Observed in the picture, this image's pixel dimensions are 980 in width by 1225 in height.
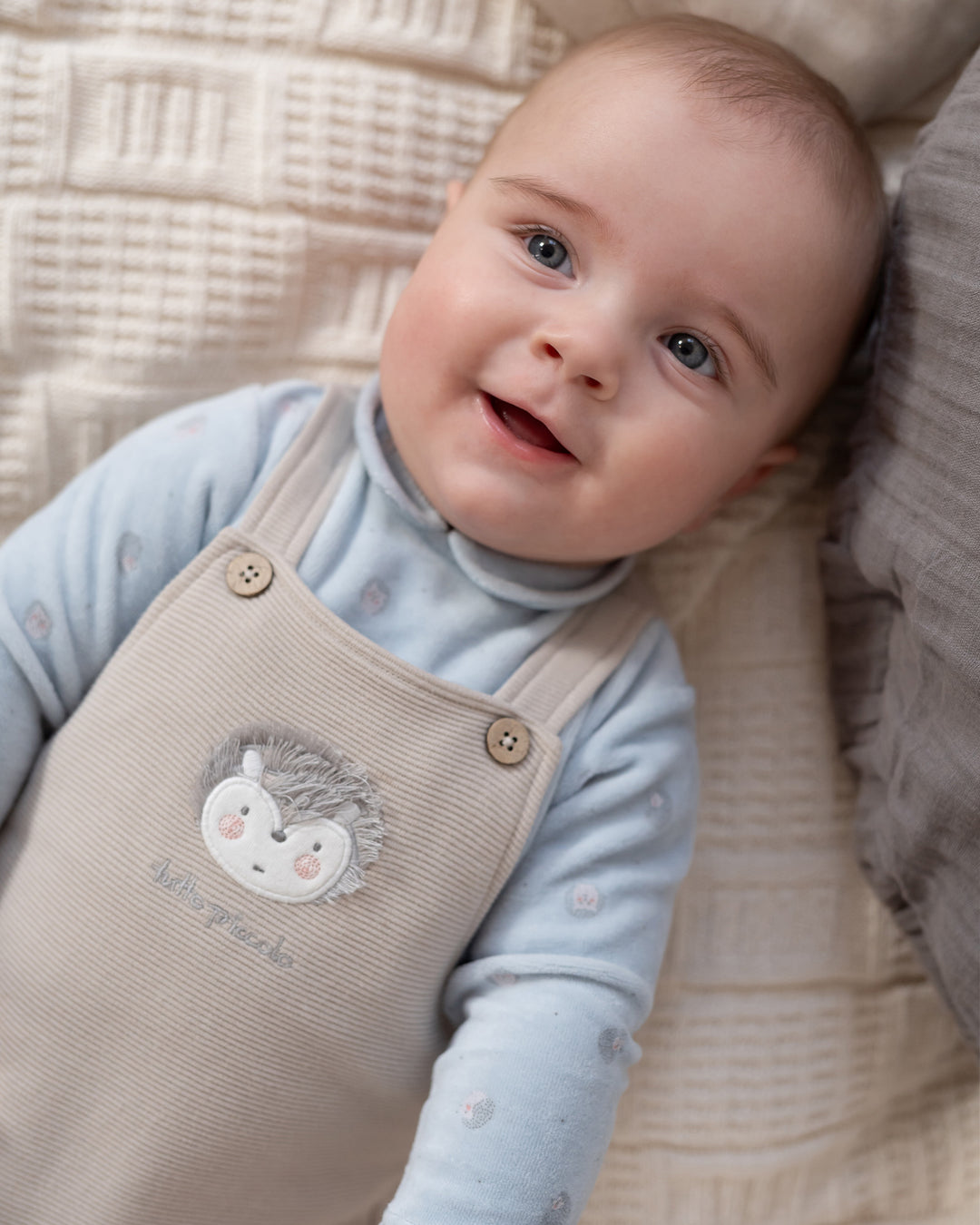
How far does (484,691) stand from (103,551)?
36 cm

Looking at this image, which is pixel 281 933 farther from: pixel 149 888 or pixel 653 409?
pixel 653 409

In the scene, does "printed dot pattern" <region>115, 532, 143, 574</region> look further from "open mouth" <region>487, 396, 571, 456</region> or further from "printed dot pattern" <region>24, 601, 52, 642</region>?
"open mouth" <region>487, 396, 571, 456</region>

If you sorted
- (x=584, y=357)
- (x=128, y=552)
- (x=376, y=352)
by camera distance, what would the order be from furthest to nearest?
1. (x=376, y=352)
2. (x=128, y=552)
3. (x=584, y=357)

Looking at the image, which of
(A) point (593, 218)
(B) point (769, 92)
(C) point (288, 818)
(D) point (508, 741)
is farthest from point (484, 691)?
(B) point (769, 92)

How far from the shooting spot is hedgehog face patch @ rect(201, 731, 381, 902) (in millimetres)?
927

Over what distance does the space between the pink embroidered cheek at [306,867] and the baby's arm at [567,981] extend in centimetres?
17

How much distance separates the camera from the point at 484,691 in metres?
1.01

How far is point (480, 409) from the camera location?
0.94m

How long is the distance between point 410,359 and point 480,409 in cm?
8

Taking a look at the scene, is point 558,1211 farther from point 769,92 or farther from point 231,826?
point 769,92

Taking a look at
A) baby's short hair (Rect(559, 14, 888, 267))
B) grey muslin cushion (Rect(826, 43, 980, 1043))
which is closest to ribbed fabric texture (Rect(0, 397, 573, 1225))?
grey muslin cushion (Rect(826, 43, 980, 1043))

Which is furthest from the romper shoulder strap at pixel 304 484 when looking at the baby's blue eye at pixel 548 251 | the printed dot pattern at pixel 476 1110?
the printed dot pattern at pixel 476 1110

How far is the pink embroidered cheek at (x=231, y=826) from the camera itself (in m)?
0.93

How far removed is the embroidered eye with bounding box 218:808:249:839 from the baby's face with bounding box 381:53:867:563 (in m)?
0.31
